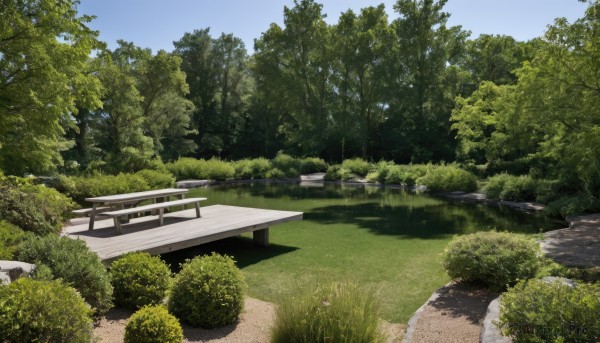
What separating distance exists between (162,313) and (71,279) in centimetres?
124

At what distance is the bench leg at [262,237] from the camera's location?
26.8ft

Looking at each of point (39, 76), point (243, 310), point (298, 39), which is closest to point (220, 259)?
point (243, 310)

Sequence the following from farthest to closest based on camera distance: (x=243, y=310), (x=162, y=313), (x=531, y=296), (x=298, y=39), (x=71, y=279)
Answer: (x=298, y=39) < (x=243, y=310) < (x=71, y=279) < (x=162, y=313) < (x=531, y=296)

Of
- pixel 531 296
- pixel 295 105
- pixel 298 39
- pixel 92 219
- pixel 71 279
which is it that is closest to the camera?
pixel 531 296

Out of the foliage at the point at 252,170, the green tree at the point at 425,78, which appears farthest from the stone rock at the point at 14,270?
the green tree at the point at 425,78

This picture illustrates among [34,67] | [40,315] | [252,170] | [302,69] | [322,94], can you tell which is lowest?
[40,315]

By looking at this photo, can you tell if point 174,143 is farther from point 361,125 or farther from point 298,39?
point 361,125

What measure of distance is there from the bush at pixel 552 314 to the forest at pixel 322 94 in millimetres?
6333

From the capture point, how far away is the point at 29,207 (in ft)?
19.1

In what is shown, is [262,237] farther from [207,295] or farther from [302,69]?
[302,69]

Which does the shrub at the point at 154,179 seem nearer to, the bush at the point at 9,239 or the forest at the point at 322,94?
the forest at the point at 322,94

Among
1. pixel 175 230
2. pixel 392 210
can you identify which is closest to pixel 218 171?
pixel 392 210

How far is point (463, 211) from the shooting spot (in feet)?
40.9

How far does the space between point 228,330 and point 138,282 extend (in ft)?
3.90
